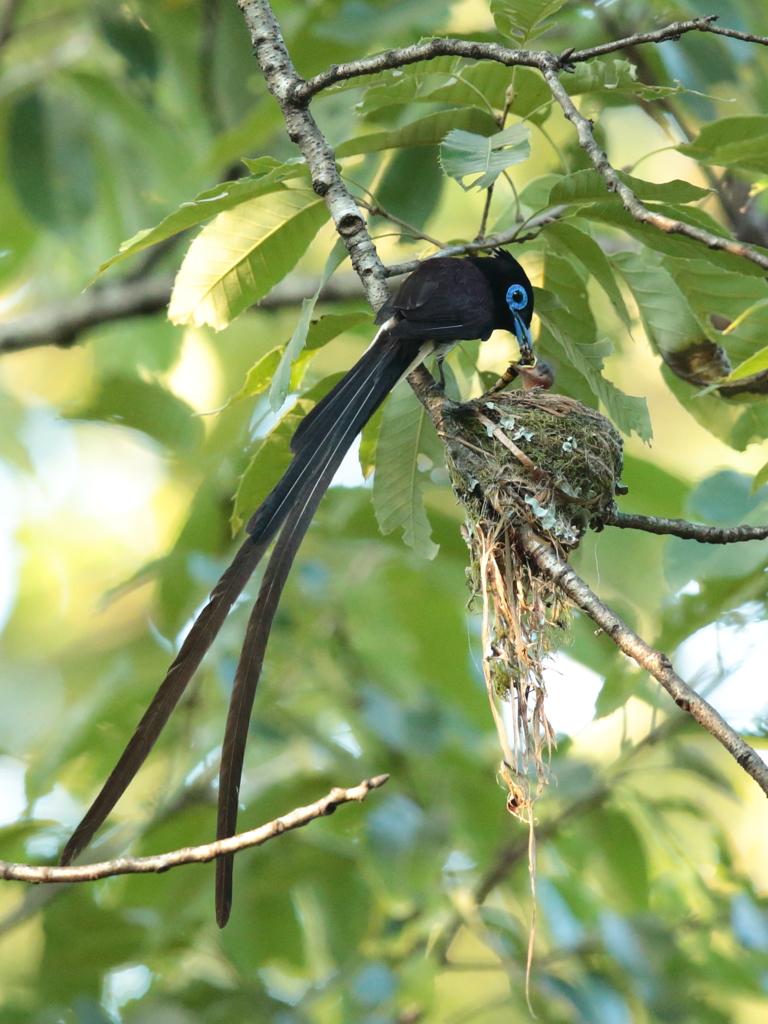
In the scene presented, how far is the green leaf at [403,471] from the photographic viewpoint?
2412mm

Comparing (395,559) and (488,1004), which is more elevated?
(395,559)

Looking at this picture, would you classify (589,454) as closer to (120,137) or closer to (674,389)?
(674,389)

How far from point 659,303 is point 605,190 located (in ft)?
1.31

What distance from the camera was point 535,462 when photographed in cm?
234

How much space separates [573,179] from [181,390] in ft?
14.8

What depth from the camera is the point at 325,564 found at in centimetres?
396

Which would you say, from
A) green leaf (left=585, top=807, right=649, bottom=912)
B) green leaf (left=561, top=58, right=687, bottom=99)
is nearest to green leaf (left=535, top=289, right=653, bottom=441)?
green leaf (left=561, top=58, right=687, bottom=99)

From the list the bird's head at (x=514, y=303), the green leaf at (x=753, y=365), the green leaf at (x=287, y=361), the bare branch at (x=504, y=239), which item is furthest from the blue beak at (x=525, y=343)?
the green leaf at (x=753, y=365)

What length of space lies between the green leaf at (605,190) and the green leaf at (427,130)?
1.15ft

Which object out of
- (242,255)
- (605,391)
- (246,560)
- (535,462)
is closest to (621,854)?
(535,462)

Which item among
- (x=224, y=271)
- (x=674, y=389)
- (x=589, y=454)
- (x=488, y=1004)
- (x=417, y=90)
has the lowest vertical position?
(x=488, y=1004)

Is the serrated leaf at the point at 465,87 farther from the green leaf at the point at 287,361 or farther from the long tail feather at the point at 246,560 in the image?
the long tail feather at the point at 246,560

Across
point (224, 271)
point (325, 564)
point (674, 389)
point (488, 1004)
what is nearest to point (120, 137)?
point (325, 564)

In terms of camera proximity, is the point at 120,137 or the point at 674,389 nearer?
the point at 674,389
